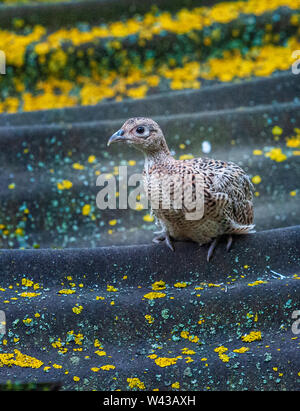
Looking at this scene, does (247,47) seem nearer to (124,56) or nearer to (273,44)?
(273,44)

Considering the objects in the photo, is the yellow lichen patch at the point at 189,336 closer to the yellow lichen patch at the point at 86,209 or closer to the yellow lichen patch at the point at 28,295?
the yellow lichen patch at the point at 28,295

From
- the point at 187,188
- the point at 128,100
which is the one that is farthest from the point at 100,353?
the point at 128,100

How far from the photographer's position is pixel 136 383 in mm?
1999

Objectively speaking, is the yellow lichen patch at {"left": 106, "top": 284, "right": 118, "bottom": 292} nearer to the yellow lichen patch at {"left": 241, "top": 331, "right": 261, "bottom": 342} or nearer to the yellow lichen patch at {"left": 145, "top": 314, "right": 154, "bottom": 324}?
the yellow lichen patch at {"left": 145, "top": 314, "right": 154, "bottom": 324}

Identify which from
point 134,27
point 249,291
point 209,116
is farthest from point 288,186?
point 134,27

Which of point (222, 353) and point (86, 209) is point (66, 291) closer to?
point (222, 353)

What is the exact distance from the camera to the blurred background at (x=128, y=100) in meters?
3.24

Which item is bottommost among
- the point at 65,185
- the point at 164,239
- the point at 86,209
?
the point at 164,239

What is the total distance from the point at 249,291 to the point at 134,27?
2.91 metres

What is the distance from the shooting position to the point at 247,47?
4426mm

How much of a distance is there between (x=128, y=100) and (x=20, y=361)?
2.22 metres

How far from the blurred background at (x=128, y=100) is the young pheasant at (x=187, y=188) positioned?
0.48 meters

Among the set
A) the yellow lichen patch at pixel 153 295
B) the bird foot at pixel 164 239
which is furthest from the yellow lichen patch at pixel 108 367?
the bird foot at pixel 164 239
